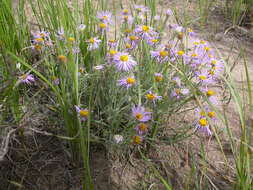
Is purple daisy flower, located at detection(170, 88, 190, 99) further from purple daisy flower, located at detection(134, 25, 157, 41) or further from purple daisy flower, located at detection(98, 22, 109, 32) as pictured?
purple daisy flower, located at detection(98, 22, 109, 32)

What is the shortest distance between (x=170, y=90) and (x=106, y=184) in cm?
46

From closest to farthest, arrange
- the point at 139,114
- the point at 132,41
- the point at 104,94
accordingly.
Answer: the point at 139,114, the point at 104,94, the point at 132,41

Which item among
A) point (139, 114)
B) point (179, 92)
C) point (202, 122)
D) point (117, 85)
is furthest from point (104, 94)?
point (202, 122)

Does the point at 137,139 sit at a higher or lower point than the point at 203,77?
lower

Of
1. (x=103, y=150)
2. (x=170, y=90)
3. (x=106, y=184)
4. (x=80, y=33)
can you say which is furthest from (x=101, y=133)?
(x=80, y=33)

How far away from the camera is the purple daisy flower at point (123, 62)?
101 centimetres

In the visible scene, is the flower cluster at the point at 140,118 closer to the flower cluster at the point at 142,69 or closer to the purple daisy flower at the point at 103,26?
the flower cluster at the point at 142,69

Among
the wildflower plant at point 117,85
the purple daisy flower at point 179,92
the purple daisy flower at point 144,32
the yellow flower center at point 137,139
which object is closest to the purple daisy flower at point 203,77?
the wildflower plant at point 117,85

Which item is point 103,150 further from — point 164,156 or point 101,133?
point 164,156

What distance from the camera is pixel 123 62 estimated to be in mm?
1029

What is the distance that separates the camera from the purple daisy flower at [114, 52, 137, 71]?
1.01 m

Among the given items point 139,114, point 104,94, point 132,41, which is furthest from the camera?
point 132,41

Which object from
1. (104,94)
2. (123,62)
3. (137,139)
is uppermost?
(123,62)

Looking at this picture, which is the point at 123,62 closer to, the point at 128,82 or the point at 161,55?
the point at 128,82
